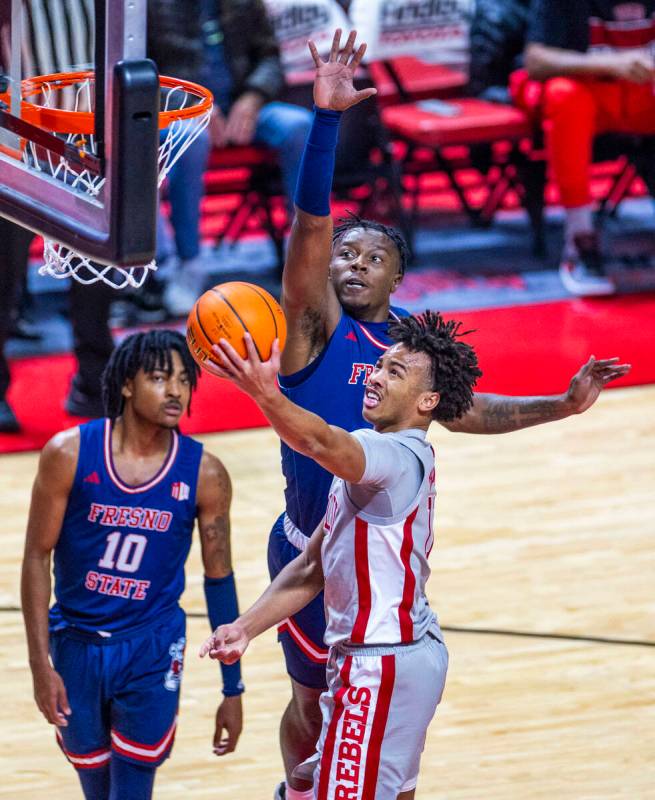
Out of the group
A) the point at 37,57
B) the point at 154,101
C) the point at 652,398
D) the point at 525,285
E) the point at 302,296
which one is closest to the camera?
the point at 154,101

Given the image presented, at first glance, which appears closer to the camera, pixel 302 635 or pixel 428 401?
pixel 428 401

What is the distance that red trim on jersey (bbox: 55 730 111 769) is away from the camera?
4.16 m

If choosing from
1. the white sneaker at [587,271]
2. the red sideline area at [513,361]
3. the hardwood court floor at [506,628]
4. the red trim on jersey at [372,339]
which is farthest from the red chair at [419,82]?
the red trim on jersey at [372,339]

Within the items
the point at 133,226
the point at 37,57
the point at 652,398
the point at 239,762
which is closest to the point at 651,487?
the point at 652,398

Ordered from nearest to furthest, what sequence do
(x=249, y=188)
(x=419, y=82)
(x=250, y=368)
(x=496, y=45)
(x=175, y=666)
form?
(x=250, y=368)
(x=175, y=666)
(x=249, y=188)
(x=496, y=45)
(x=419, y=82)

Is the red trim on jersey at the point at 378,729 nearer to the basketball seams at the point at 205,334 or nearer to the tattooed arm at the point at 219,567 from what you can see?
the tattooed arm at the point at 219,567

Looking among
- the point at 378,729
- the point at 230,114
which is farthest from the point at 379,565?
the point at 230,114

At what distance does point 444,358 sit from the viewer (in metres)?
3.69

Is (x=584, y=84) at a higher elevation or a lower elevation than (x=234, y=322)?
lower

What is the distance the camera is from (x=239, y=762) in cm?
492

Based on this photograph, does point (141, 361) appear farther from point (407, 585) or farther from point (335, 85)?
point (407, 585)

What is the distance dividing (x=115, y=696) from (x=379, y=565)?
97cm

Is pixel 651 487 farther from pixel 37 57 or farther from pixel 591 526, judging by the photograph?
pixel 37 57

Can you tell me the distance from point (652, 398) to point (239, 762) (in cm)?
409
